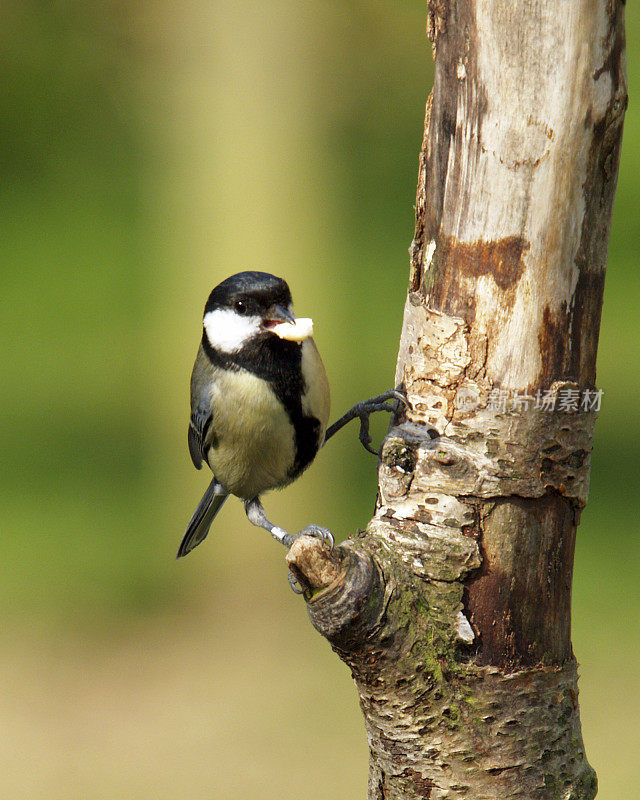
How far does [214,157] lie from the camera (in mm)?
3596

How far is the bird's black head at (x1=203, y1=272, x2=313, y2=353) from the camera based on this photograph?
1731 millimetres

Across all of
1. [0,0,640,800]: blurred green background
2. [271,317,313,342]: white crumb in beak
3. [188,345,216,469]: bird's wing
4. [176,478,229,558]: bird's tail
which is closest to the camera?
[271,317,313,342]: white crumb in beak

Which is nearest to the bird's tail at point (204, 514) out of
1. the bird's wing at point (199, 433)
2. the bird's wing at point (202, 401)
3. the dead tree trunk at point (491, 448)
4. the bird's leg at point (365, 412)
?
the bird's wing at point (199, 433)

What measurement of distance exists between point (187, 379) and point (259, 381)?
191 cm

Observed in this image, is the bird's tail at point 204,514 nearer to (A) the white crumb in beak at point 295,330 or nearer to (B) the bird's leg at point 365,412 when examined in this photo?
(B) the bird's leg at point 365,412

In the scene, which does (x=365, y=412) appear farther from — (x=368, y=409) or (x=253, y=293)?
(x=253, y=293)

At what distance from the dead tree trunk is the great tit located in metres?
0.44

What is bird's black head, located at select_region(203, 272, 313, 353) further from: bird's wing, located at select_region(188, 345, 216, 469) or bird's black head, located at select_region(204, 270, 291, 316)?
bird's wing, located at select_region(188, 345, 216, 469)

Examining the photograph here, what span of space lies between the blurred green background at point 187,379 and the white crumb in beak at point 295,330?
5.45 ft

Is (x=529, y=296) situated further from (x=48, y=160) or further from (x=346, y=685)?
(x=48, y=160)

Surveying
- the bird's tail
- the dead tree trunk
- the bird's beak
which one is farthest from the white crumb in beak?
the bird's tail

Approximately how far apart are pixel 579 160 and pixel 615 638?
8.81ft

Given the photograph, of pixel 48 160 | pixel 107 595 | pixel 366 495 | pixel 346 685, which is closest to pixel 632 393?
pixel 366 495

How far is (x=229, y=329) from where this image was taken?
1.77 m
